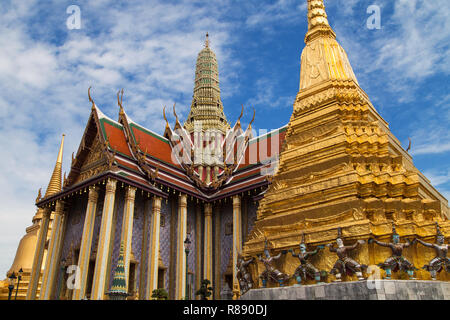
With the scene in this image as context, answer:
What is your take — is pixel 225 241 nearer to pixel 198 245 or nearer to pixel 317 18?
pixel 198 245

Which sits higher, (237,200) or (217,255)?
(237,200)

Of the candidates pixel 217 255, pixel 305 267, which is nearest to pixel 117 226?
pixel 217 255

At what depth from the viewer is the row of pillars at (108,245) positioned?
1634 cm

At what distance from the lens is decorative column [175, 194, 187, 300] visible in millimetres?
18650

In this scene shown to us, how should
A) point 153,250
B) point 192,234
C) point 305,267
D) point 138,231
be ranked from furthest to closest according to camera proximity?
point 192,234 < point 138,231 < point 153,250 < point 305,267

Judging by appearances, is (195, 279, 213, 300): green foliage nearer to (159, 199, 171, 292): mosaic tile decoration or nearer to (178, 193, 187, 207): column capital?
(159, 199, 171, 292): mosaic tile decoration

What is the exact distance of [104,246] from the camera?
16.4 m

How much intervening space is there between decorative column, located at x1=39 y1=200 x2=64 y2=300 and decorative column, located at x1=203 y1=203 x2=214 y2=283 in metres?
7.51

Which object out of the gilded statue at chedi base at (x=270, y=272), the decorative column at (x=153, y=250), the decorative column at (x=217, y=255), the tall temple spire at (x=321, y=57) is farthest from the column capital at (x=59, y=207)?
Answer: the tall temple spire at (x=321, y=57)

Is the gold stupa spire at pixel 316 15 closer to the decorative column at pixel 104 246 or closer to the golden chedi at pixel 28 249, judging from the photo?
the decorative column at pixel 104 246

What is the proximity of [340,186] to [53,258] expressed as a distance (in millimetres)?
15417

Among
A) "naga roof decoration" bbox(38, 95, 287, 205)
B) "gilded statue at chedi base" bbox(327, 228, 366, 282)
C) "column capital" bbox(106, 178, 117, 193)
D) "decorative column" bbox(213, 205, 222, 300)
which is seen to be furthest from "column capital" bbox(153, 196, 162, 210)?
"gilded statue at chedi base" bbox(327, 228, 366, 282)

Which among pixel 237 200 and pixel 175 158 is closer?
pixel 237 200

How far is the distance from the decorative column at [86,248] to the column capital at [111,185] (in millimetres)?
1182
